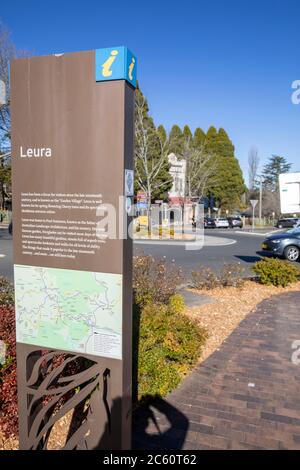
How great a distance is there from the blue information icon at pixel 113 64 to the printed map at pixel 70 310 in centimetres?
118

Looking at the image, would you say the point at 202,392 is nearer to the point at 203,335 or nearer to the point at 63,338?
the point at 203,335

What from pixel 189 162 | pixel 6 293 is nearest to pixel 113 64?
pixel 6 293

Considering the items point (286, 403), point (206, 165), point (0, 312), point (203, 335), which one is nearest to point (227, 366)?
point (203, 335)

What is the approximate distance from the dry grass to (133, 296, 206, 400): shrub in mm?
429

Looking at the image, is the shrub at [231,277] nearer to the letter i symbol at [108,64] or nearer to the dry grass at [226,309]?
the dry grass at [226,309]

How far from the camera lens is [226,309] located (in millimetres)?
6426

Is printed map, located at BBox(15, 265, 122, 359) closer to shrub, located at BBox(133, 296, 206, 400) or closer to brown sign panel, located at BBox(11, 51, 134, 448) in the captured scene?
brown sign panel, located at BBox(11, 51, 134, 448)

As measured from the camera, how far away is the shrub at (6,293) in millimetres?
4302

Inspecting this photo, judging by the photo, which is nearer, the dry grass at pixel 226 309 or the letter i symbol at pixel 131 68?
the letter i symbol at pixel 131 68

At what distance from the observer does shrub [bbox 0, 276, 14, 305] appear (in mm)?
4302

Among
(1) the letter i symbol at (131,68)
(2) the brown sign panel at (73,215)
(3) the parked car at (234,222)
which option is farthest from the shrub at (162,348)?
(3) the parked car at (234,222)

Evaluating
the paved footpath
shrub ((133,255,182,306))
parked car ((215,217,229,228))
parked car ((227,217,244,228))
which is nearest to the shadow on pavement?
the paved footpath

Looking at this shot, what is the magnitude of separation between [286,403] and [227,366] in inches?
36.2

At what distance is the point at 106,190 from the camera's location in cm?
210
